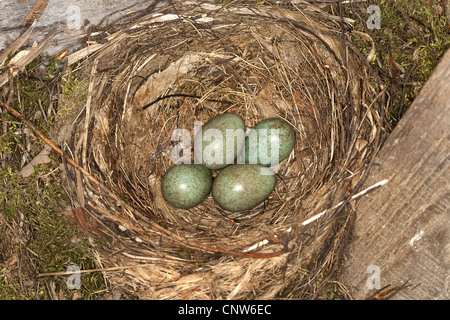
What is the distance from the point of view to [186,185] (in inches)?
96.3

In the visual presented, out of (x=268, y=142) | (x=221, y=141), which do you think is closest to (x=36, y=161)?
(x=221, y=141)

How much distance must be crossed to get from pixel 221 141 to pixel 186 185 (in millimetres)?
330

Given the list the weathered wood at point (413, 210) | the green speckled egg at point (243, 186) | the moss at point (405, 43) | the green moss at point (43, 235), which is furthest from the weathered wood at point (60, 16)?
the weathered wood at point (413, 210)

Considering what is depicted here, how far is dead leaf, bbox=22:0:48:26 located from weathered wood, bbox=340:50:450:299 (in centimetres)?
190

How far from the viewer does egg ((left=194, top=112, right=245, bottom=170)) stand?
251cm

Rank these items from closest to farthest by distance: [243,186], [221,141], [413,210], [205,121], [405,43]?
[413,210] < [405,43] < [243,186] < [221,141] < [205,121]

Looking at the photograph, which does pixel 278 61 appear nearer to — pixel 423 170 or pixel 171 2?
pixel 171 2

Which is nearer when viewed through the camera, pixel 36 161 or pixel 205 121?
pixel 36 161

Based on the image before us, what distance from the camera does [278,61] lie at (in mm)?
2518

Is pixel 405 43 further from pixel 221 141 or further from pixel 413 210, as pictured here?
pixel 221 141

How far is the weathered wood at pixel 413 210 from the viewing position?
6.55 ft

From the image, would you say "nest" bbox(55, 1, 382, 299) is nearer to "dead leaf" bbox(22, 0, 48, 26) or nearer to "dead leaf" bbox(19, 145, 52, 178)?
"dead leaf" bbox(19, 145, 52, 178)

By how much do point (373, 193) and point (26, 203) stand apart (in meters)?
1.81

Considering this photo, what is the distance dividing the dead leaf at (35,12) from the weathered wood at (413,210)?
1896 mm
